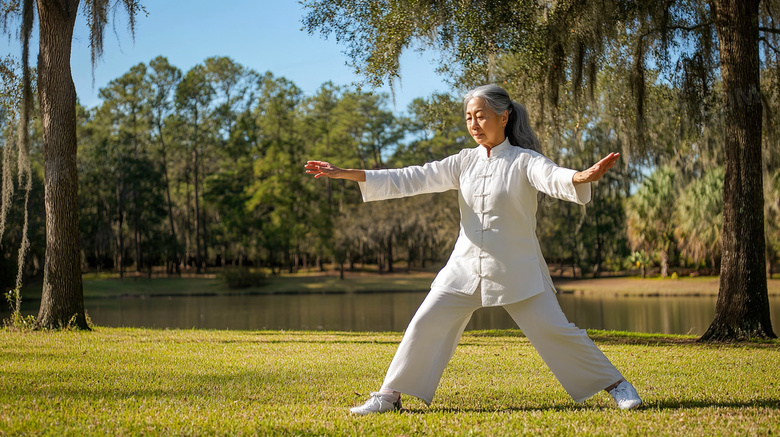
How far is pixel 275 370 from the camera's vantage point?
5.48 m

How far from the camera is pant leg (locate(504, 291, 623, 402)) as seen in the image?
12.1ft

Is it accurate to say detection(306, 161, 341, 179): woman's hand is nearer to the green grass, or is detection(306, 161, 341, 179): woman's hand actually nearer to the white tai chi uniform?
the white tai chi uniform

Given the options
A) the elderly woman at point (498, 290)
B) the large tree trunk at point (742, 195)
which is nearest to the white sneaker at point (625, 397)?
the elderly woman at point (498, 290)

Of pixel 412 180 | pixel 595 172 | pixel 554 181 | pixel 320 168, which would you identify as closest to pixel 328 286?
pixel 412 180

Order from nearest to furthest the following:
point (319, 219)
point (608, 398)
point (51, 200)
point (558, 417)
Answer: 1. point (558, 417)
2. point (608, 398)
3. point (51, 200)
4. point (319, 219)

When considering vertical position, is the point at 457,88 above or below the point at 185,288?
above

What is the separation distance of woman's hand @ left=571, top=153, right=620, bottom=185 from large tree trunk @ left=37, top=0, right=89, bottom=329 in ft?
26.3

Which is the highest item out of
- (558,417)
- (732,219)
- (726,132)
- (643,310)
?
(726,132)

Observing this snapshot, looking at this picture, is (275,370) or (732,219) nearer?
(275,370)

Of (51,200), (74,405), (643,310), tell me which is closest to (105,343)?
(51,200)

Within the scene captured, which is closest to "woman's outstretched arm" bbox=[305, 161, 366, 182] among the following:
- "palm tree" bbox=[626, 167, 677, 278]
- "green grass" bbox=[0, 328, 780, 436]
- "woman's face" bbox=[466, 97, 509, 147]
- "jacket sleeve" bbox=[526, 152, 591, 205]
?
"woman's face" bbox=[466, 97, 509, 147]

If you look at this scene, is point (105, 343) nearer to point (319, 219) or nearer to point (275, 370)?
point (275, 370)

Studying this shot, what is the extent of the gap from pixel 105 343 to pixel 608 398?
563 cm

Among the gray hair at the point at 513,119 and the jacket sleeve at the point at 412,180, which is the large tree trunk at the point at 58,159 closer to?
the jacket sleeve at the point at 412,180
